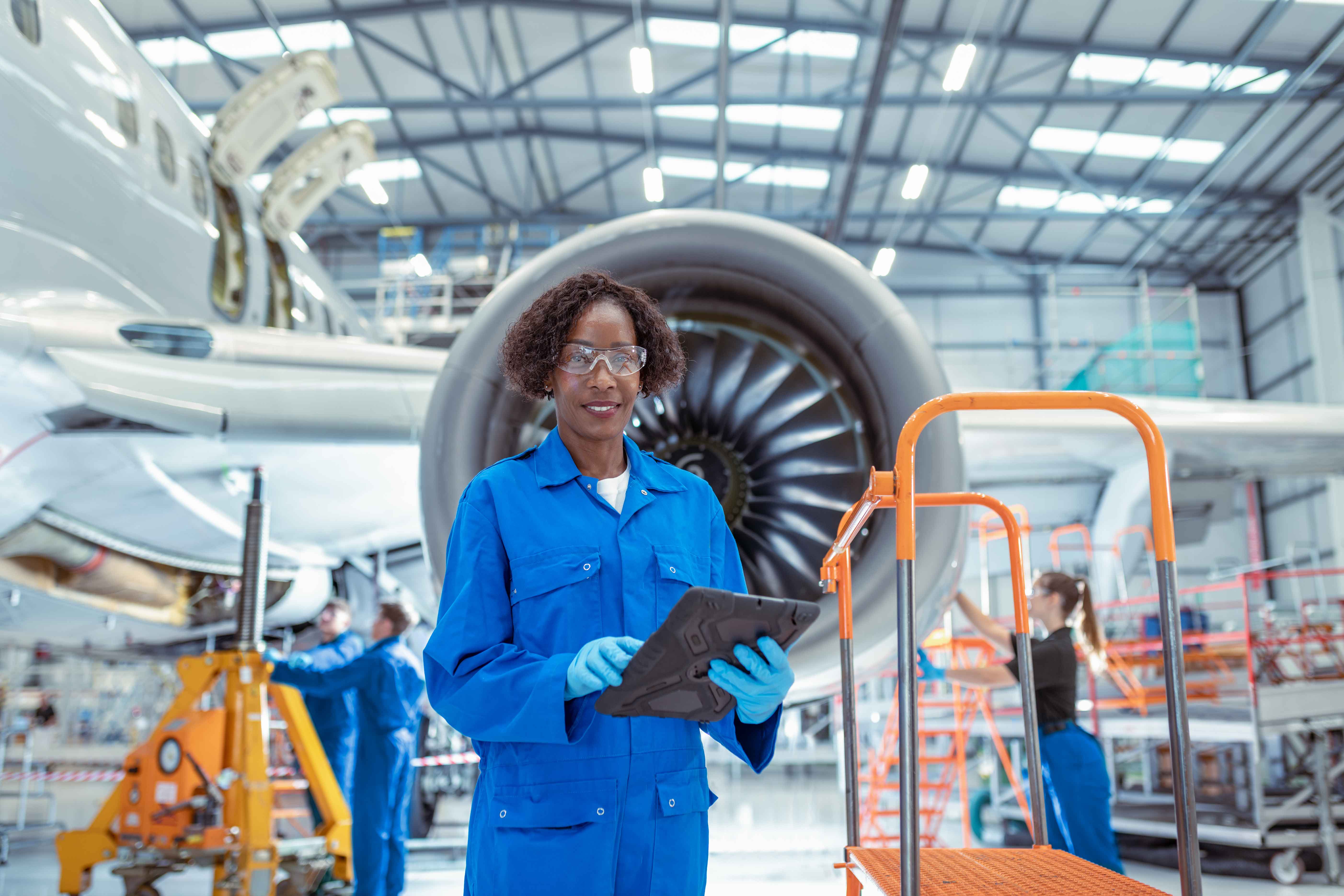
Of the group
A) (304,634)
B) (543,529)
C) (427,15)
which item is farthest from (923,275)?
(543,529)

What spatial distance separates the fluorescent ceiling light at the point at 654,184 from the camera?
51.3 feet

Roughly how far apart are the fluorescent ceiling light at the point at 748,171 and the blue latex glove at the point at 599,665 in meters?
16.5

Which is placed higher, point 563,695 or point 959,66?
point 959,66

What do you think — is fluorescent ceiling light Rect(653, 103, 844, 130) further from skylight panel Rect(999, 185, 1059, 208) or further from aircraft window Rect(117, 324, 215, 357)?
aircraft window Rect(117, 324, 215, 357)

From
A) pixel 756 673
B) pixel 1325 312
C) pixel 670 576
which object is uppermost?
pixel 1325 312

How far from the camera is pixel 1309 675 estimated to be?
7105 mm

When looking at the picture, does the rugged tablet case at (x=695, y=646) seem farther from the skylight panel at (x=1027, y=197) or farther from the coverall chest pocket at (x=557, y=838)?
the skylight panel at (x=1027, y=197)

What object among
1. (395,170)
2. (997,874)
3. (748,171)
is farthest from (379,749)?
(395,170)

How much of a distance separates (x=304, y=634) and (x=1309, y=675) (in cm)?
726

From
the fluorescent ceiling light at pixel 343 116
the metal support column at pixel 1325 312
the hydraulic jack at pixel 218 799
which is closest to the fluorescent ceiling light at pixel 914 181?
the metal support column at pixel 1325 312

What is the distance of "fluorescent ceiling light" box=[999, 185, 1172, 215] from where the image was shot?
16.8 m

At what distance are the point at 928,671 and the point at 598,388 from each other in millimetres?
3818

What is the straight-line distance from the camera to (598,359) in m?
1.45

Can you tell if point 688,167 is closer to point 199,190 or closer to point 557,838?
point 199,190
